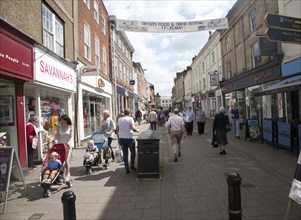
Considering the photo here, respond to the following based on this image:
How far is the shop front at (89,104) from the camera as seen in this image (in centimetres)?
1384

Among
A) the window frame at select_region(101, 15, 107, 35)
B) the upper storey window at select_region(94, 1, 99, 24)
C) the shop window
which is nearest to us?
the shop window

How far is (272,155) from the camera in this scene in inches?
358

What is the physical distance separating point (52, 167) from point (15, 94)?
2725 mm

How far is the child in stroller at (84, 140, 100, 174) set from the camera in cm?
738

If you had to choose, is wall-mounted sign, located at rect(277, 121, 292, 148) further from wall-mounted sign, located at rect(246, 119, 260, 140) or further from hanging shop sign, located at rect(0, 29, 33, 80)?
hanging shop sign, located at rect(0, 29, 33, 80)

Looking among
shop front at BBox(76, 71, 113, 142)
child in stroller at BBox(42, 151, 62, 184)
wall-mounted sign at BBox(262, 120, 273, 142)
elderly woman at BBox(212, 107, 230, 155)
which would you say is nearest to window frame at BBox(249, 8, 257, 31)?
wall-mounted sign at BBox(262, 120, 273, 142)

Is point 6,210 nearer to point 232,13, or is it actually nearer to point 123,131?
point 123,131

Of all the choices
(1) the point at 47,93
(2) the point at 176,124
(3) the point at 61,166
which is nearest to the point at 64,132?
(3) the point at 61,166

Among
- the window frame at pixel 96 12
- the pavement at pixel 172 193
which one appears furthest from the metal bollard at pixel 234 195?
the window frame at pixel 96 12

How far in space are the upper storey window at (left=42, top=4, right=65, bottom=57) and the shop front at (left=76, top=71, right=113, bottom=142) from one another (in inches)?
97.3

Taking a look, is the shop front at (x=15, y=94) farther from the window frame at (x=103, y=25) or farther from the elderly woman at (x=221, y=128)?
the window frame at (x=103, y=25)

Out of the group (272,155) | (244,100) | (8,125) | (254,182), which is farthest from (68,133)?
(244,100)

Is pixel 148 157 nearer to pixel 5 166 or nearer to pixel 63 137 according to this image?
pixel 63 137

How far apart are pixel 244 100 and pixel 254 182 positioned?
15938 millimetres
